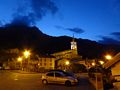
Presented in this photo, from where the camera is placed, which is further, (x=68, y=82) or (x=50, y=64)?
(x=50, y=64)

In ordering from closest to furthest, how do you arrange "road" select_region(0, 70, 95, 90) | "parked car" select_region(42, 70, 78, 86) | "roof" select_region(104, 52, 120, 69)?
1. "roof" select_region(104, 52, 120, 69)
2. "road" select_region(0, 70, 95, 90)
3. "parked car" select_region(42, 70, 78, 86)

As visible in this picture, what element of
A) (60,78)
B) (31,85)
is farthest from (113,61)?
(60,78)

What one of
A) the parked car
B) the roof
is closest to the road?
the parked car

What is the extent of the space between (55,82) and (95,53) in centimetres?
10112

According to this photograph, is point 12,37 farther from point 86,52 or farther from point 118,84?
point 118,84

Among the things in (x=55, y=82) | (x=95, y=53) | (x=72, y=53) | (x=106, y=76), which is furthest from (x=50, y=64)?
(x=106, y=76)

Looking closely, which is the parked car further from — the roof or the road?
the roof

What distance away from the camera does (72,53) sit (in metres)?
123

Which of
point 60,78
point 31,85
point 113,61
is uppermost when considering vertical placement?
point 113,61

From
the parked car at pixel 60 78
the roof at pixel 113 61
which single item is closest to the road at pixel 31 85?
the parked car at pixel 60 78

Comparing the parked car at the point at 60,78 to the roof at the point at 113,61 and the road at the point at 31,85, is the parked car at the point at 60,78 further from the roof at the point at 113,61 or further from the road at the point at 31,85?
the roof at the point at 113,61

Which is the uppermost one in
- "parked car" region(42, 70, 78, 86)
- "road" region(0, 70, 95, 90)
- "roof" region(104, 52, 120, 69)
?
"roof" region(104, 52, 120, 69)

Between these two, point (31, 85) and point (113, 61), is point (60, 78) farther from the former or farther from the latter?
point (113, 61)

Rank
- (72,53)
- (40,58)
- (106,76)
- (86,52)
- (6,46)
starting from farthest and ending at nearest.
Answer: (6,46), (86,52), (72,53), (40,58), (106,76)
